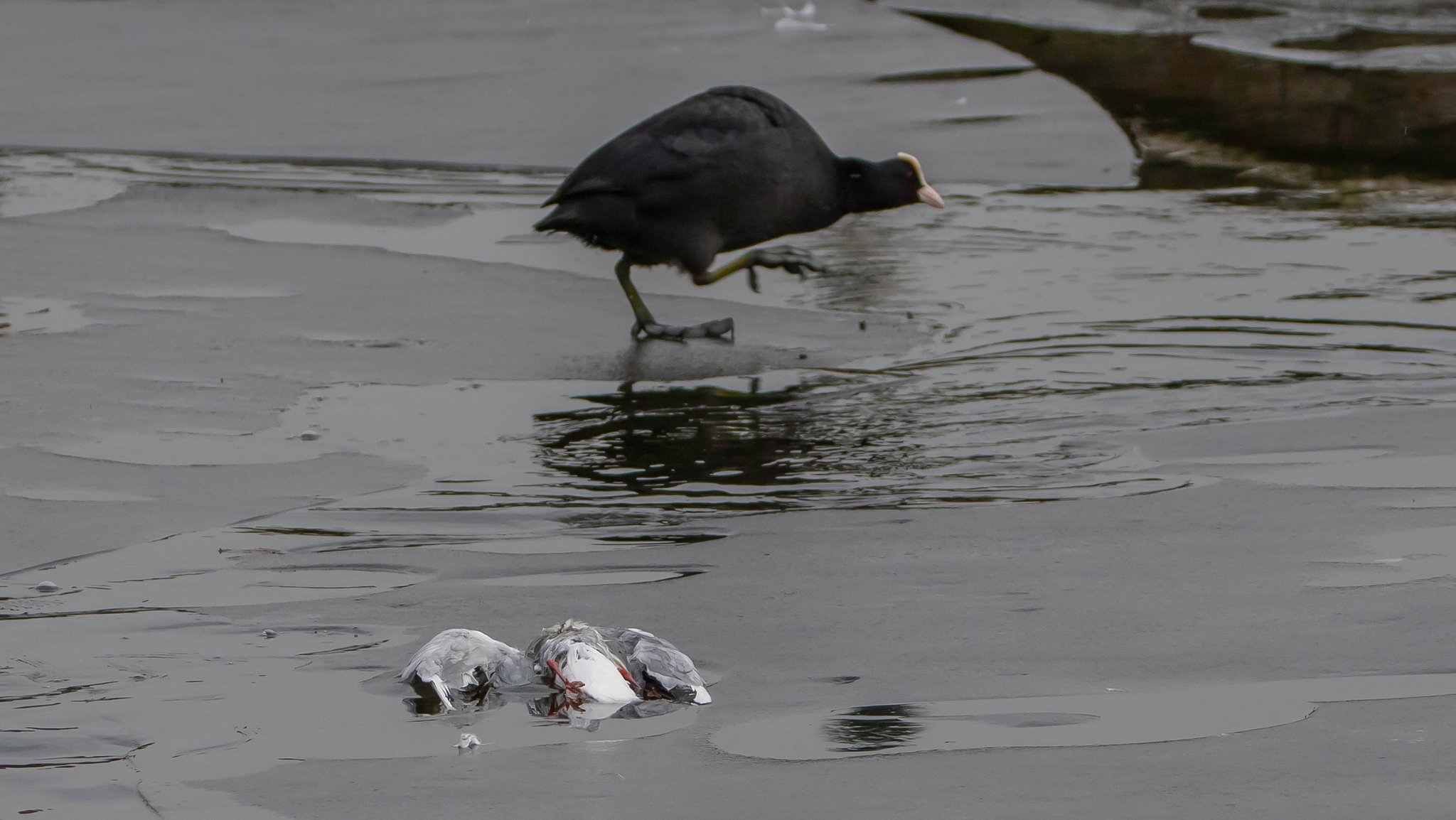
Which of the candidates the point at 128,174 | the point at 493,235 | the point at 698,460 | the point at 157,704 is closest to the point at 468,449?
the point at 698,460

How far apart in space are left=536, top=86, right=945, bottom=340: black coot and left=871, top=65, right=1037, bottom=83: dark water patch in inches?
185

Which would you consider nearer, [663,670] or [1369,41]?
[663,670]

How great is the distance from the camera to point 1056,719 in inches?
128

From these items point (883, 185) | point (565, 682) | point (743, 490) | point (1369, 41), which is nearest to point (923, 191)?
point (883, 185)

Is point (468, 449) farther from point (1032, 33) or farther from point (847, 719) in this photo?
point (1032, 33)

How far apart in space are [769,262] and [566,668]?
4047 millimetres

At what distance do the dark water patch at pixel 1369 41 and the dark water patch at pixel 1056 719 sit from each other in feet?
33.6

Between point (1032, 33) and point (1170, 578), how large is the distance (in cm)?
1027

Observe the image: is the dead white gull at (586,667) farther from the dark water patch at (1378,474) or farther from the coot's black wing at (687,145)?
the coot's black wing at (687,145)

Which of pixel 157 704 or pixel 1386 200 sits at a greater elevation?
pixel 1386 200

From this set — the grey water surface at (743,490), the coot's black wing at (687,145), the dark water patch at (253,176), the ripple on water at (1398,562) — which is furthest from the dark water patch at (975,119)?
the ripple on water at (1398,562)

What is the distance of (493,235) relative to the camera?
28.1 ft

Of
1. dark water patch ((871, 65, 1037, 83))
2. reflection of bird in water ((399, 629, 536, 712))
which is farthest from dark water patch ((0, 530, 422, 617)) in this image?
dark water patch ((871, 65, 1037, 83))

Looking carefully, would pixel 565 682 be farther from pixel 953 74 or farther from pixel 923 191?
pixel 953 74
